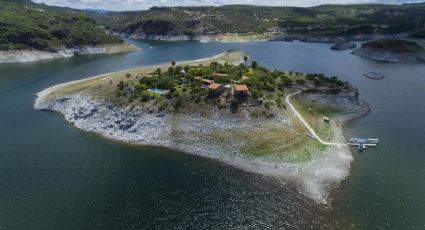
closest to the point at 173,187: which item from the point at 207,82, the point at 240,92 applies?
the point at 240,92

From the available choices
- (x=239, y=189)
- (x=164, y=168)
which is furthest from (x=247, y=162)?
(x=164, y=168)

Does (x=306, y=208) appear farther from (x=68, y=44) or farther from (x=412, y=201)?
(x=68, y=44)

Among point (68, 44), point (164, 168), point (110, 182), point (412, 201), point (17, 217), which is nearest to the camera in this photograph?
point (17, 217)

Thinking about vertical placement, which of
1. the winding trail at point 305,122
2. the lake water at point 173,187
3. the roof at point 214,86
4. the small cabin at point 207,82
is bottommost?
the lake water at point 173,187

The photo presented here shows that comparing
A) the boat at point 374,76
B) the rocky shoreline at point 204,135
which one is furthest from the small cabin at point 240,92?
the boat at point 374,76

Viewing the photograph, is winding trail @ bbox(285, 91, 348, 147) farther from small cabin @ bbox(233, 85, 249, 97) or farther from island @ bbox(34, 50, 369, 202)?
small cabin @ bbox(233, 85, 249, 97)

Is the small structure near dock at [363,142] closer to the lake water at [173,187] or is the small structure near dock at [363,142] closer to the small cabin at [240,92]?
the lake water at [173,187]

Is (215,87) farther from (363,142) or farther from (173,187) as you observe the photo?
(363,142)
